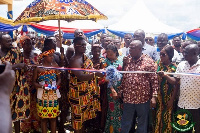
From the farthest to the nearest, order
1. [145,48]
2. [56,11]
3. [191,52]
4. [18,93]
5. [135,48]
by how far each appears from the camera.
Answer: [145,48]
[18,93]
[135,48]
[191,52]
[56,11]

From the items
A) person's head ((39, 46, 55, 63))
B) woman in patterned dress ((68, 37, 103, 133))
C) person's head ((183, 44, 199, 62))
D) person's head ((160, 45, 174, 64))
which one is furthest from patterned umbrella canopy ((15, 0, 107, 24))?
person's head ((183, 44, 199, 62))

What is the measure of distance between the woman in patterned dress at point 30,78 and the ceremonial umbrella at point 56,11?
929mm

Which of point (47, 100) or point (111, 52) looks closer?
point (47, 100)

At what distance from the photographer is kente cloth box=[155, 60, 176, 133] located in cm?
388

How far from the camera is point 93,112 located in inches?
168

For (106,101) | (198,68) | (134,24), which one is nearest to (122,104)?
(106,101)

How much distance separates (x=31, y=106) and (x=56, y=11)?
2242mm

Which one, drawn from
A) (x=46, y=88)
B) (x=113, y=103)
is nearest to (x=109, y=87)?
(x=113, y=103)

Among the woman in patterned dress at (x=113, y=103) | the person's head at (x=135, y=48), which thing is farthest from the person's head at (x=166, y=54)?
the woman in patterned dress at (x=113, y=103)

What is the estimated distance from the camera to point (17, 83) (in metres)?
4.23

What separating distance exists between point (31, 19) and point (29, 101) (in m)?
1.78

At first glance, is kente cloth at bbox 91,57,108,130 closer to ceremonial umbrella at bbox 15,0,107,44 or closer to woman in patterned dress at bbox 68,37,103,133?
woman in patterned dress at bbox 68,37,103,133

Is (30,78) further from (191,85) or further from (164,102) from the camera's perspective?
(191,85)

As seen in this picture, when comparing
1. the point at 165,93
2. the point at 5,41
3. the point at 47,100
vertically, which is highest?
the point at 5,41
